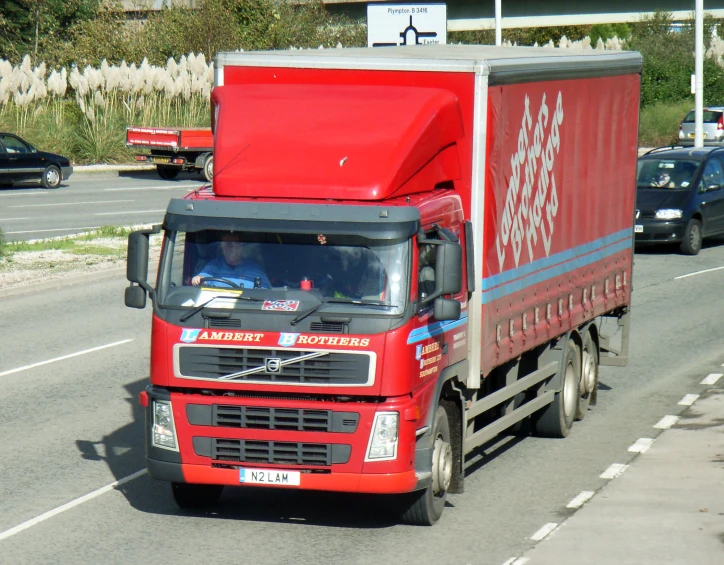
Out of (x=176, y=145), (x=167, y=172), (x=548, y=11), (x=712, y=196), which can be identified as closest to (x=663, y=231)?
(x=712, y=196)

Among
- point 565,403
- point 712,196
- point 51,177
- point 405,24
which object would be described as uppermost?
point 405,24

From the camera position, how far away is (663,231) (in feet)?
86.2

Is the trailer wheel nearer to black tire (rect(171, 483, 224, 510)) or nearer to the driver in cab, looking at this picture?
black tire (rect(171, 483, 224, 510))

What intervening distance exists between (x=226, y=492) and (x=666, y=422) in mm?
4826

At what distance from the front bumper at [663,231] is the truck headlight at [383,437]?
18.4 m

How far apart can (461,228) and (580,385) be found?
4.00 m

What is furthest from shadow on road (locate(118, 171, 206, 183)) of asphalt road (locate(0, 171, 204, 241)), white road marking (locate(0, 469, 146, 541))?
white road marking (locate(0, 469, 146, 541))

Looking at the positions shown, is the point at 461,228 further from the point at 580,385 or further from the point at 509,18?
the point at 509,18

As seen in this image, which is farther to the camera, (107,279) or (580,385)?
(107,279)

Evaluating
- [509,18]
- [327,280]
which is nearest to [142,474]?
[327,280]

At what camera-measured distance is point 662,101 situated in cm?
6675

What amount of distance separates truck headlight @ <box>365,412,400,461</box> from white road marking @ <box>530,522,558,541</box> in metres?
1.24

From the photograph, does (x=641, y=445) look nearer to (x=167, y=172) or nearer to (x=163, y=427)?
(x=163, y=427)

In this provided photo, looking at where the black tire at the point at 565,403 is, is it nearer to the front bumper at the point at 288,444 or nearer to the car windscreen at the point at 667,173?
the front bumper at the point at 288,444
